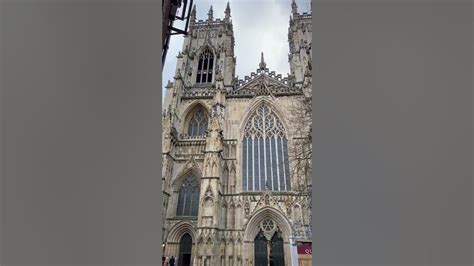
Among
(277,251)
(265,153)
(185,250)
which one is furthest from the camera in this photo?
(265,153)

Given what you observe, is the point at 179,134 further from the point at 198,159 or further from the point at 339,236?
the point at 339,236

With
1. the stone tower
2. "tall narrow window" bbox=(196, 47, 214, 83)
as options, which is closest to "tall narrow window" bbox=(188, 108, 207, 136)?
"tall narrow window" bbox=(196, 47, 214, 83)

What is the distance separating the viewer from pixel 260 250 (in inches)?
607

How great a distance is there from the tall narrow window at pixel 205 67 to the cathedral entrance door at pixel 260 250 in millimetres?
12237

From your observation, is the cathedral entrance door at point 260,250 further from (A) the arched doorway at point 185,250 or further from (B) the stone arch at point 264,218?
(A) the arched doorway at point 185,250

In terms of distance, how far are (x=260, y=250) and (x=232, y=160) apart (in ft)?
18.0

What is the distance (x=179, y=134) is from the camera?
18.7 meters

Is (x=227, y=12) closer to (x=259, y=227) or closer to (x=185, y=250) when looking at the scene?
(x=259, y=227)

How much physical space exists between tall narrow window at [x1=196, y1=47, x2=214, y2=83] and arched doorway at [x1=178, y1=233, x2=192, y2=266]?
11.7 metres

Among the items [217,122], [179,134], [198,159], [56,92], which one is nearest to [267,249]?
[198,159]

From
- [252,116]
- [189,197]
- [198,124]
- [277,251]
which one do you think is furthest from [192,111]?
[277,251]

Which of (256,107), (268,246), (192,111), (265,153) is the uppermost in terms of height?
(192,111)

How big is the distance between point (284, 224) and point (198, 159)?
259 inches

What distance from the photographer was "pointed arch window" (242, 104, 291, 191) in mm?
16750
